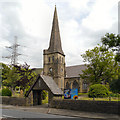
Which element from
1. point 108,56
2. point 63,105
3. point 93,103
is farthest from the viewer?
point 108,56

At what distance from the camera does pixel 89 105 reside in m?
19.1

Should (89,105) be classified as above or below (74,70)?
below

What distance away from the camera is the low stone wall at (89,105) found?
17328 millimetres

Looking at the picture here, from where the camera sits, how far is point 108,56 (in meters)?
34.8

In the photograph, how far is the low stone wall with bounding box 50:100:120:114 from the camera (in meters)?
17.3

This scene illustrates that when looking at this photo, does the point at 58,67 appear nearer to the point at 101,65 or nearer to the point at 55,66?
the point at 55,66

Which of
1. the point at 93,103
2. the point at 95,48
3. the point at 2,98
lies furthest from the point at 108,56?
the point at 2,98

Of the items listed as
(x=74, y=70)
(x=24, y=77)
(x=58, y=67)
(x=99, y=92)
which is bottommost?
(x=99, y=92)

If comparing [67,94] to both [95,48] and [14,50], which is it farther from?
[14,50]

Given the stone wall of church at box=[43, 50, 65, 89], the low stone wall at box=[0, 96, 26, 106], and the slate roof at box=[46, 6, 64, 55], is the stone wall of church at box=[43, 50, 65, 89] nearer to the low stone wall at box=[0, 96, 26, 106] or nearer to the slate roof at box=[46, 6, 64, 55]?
the slate roof at box=[46, 6, 64, 55]

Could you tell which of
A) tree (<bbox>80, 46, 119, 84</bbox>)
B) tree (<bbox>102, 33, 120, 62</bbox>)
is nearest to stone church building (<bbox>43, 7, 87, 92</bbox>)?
tree (<bbox>80, 46, 119, 84</bbox>)

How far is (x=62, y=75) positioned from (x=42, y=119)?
149 feet

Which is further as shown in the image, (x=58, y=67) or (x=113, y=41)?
(x=58, y=67)

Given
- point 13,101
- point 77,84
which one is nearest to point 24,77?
point 13,101
